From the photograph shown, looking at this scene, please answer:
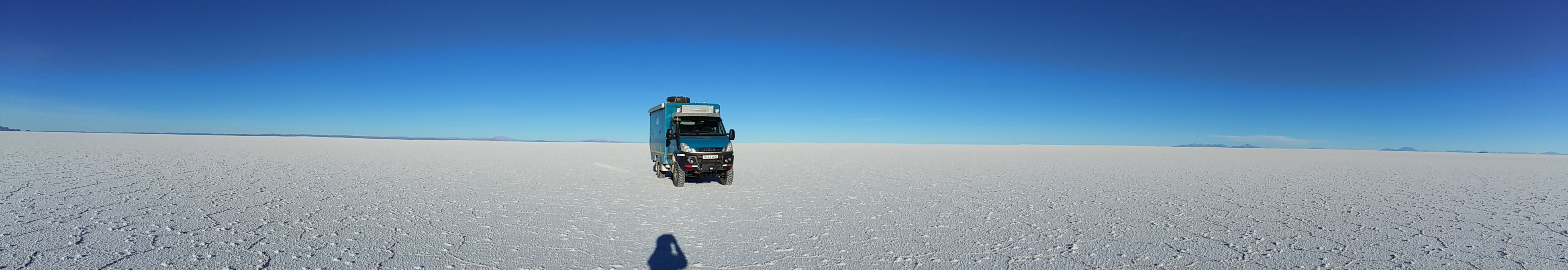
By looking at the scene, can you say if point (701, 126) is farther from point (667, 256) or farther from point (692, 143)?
point (667, 256)

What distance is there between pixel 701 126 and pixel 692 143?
34.4 inches

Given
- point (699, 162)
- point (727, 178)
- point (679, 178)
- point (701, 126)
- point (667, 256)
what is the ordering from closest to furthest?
point (667, 256), point (699, 162), point (679, 178), point (727, 178), point (701, 126)

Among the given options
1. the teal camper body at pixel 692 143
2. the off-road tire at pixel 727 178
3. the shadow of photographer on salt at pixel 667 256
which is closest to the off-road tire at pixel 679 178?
the teal camper body at pixel 692 143

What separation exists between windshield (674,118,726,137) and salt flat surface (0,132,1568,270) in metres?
1.16

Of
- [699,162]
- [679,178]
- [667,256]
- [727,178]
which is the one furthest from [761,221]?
[727,178]

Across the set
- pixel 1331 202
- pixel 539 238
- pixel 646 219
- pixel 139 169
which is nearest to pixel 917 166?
pixel 1331 202

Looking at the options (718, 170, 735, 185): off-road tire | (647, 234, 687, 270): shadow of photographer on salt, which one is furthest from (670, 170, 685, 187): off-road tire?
(647, 234, 687, 270): shadow of photographer on salt

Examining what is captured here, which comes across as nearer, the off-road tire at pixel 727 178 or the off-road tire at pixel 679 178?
the off-road tire at pixel 679 178

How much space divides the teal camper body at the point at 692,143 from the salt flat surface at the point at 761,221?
0.44 metres

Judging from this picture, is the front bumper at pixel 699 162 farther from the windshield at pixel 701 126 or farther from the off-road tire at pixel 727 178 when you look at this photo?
the windshield at pixel 701 126

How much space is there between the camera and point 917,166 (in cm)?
2036

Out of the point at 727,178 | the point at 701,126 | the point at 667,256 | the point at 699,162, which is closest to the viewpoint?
the point at 667,256

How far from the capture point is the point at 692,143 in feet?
40.2

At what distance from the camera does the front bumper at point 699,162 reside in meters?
12.0
